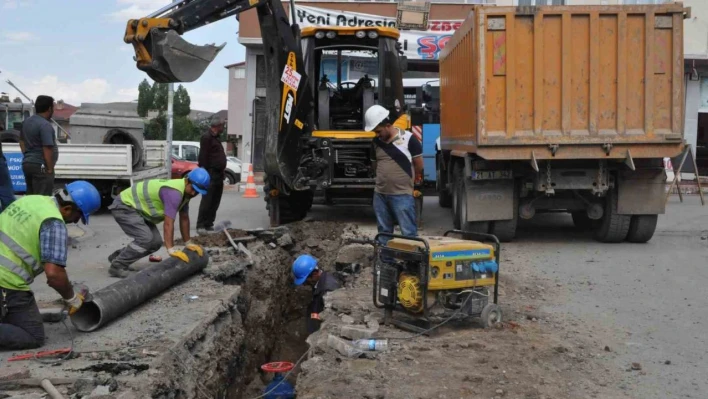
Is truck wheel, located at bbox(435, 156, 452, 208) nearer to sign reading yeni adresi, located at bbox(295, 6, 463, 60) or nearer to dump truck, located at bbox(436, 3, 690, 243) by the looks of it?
dump truck, located at bbox(436, 3, 690, 243)

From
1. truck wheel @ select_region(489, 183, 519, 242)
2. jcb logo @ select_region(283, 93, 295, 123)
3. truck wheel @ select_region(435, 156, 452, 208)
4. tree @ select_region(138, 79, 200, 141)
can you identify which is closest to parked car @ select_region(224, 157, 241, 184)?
truck wheel @ select_region(435, 156, 452, 208)

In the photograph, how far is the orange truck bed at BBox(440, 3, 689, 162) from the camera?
378 inches

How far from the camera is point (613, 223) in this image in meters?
10.2

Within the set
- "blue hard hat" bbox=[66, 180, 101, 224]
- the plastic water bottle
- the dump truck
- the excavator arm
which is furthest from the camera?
the dump truck

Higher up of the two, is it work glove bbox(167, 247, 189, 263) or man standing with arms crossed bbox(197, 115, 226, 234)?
man standing with arms crossed bbox(197, 115, 226, 234)

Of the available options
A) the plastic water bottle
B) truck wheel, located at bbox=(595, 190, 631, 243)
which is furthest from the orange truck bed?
the plastic water bottle

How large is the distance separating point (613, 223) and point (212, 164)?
19.1ft

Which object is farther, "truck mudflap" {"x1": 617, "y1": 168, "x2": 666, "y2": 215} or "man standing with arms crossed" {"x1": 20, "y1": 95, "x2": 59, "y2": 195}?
"truck mudflap" {"x1": 617, "y1": 168, "x2": 666, "y2": 215}

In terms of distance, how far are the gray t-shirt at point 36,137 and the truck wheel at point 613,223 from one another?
7410 millimetres

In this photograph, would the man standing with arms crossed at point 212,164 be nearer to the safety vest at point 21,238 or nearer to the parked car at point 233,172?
the safety vest at point 21,238

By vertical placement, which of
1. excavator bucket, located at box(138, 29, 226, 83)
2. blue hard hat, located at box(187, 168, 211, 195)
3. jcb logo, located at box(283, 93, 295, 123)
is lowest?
blue hard hat, located at box(187, 168, 211, 195)

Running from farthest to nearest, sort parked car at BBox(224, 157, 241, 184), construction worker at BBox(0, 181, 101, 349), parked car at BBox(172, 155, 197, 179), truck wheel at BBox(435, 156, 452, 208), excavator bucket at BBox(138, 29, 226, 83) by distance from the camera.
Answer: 1. parked car at BBox(224, 157, 241, 184)
2. parked car at BBox(172, 155, 197, 179)
3. truck wheel at BBox(435, 156, 452, 208)
4. excavator bucket at BBox(138, 29, 226, 83)
5. construction worker at BBox(0, 181, 101, 349)

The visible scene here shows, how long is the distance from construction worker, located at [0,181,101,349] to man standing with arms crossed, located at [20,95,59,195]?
153 inches

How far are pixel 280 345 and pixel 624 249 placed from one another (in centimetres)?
486
